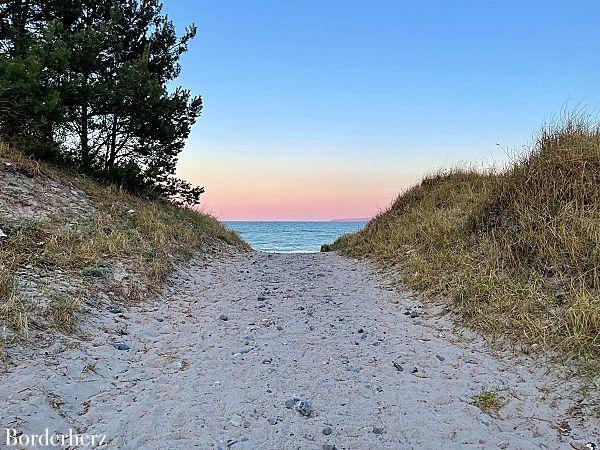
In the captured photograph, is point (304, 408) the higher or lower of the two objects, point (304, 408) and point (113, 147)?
the lower

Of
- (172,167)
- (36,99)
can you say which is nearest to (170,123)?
(172,167)

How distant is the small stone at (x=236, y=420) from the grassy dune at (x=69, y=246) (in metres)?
2.32

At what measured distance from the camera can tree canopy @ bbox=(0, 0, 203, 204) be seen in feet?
28.6

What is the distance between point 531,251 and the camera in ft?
19.1

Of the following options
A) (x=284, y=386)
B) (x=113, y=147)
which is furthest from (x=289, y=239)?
(x=284, y=386)

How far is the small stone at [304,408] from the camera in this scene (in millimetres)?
3273

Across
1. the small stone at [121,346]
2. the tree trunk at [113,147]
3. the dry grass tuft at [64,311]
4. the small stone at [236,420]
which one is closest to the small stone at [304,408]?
the small stone at [236,420]

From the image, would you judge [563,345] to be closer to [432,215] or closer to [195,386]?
[195,386]

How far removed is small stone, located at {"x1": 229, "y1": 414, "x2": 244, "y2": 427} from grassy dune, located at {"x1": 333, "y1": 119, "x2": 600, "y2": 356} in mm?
2990

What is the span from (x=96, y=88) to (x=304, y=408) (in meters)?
9.72

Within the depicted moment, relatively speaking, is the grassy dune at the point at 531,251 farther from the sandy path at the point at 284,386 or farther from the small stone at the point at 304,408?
the small stone at the point at 304,408

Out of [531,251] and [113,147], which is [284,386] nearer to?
[531,251]

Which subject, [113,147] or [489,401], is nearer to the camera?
[489,401]

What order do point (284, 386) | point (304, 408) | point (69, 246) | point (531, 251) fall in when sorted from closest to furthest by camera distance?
point (304, 408)
point (284, 386)
point (531, 251)
point (69, 246)
